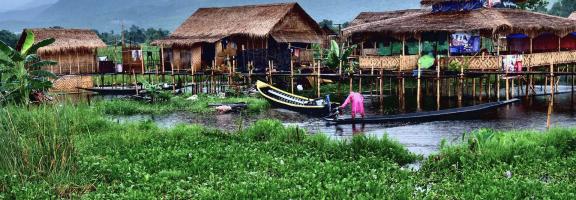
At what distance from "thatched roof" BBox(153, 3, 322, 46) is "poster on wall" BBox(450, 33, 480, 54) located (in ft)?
39.8

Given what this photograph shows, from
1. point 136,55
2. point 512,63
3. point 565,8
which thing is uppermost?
point 565,8

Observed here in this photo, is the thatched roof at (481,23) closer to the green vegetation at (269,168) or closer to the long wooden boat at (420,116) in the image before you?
the long wooden boat at (420,116)

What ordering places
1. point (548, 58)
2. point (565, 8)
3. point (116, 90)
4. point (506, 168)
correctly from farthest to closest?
point (565, 8), point (116, 90), point (548, 58), point (506, 168)

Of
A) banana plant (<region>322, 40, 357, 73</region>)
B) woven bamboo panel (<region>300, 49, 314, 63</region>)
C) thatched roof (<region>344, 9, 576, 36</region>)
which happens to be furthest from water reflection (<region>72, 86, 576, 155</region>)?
A: woven bamboo panel (<region>300, 49, 314, 63</region>)

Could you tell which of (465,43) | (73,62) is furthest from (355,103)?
(73,62)

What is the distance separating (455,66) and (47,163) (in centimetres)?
1749

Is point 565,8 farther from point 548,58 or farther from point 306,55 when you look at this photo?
point 548,58

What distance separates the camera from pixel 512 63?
23875mm

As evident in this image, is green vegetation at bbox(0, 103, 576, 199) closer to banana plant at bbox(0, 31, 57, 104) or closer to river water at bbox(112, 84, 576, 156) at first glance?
banana plant at bbox(0, 31, 57, 104)

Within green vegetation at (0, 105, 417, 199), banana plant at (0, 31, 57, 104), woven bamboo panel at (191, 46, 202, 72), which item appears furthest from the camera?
woven bamboo panel at (191, 46, 202, 72)

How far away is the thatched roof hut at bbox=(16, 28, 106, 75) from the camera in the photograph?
1352 inches

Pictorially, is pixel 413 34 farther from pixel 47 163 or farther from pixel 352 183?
pixel 47 163

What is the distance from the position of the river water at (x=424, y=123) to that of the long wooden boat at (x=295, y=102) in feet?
1.06

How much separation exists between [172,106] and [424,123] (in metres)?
10.8
